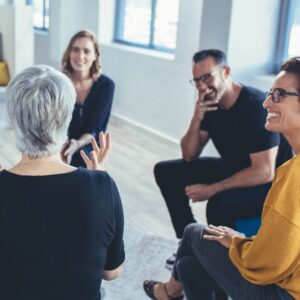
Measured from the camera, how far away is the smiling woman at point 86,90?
9.87ft

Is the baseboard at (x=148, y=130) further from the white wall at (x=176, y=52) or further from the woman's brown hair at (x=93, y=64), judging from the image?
the woman's brown hair at (x=93, y=64)

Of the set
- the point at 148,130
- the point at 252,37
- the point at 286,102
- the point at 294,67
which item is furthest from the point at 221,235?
Result: the point at 148,130

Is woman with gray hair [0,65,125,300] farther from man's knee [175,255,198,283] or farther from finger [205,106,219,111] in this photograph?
finger [205,106,219,111]

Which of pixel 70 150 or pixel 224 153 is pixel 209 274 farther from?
pixel 70 150

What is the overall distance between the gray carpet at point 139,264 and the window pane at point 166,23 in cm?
283

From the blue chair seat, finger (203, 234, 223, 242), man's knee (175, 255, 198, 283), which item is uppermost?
finger (203, 234, 223, 242)

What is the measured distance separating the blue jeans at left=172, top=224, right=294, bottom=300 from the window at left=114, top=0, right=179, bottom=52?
3654 millimetres

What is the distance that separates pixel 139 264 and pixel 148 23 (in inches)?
147

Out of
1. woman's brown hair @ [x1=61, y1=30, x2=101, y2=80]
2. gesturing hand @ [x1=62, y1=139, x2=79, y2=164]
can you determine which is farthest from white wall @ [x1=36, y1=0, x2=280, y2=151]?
gesturing hand @ [x1=62, y1=139, x2=79, y2=164]

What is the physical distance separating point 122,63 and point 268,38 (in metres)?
2.30

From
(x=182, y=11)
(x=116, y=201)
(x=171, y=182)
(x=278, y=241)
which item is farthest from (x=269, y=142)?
(x=182, y=11)

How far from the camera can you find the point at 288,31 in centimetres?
401

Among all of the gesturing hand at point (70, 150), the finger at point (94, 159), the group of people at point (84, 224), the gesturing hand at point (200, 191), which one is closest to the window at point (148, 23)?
the gesturing hand at point (70, 150)

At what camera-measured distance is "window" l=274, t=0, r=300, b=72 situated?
3971mm
